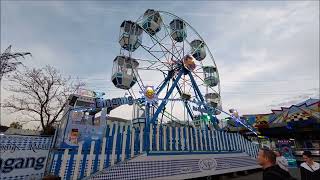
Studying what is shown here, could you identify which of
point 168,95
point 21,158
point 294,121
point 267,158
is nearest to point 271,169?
point 267,158

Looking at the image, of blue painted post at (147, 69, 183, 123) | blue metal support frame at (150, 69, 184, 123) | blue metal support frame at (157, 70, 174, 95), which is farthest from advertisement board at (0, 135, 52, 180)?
blue metal support frame at (157, 70, 174, 95)

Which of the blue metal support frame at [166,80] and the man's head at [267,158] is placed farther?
the blue metal support frame at [166,80]

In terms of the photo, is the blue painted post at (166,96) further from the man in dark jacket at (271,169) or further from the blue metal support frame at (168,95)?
the man in dark jacket at (271,169)

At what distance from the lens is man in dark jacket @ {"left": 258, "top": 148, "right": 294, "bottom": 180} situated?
9.79ft

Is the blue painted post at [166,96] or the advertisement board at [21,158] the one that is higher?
the blue painted post at [166,96]

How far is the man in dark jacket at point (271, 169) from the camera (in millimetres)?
2985

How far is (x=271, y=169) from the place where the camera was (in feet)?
10.1

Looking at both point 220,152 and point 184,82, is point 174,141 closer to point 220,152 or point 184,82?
point 220,152

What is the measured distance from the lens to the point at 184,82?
19.6m

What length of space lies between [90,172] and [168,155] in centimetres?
323

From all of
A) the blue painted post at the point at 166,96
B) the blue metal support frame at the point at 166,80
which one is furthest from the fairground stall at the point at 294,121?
the blue metal support frame at the point at 166,80

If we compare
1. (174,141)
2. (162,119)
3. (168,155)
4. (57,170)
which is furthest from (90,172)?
(162,119)

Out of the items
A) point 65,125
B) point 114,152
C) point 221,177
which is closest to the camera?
point 114,152

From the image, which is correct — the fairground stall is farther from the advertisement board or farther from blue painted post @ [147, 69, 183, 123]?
the advertisement board
